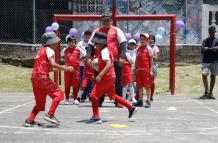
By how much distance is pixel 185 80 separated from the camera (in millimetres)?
19797

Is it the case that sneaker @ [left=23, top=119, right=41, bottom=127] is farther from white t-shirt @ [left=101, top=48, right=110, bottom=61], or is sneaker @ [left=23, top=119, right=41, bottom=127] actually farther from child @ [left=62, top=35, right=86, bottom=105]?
child @ [left=62, top=35, right=86, bottom=105]

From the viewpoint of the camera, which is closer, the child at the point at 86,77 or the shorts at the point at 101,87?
the shorts at the point at 101,87

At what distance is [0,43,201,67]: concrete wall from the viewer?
847 inches

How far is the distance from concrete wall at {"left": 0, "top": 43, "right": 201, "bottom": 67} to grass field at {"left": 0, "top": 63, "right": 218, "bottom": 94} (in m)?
0.29

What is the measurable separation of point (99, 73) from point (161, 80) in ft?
31.9

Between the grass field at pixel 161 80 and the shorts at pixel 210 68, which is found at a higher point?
the shorts at pixel 210 68

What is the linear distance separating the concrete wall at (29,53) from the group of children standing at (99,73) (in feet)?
22.7

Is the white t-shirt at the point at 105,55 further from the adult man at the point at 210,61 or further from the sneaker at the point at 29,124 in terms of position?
the adult man at the point at 210,61

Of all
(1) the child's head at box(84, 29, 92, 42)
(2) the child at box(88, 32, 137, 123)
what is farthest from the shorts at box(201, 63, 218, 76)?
(2) the child at box(88, 32, 137, 123)

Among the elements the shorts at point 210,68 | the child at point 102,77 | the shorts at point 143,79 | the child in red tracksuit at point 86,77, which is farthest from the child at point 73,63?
the child at point 102,77

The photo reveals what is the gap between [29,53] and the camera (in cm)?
2153

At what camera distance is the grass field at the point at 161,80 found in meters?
18.5

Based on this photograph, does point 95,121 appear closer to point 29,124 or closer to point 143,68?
point 29,124

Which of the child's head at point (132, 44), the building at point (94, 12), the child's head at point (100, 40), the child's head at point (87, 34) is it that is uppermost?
the building at point (94, 12)
